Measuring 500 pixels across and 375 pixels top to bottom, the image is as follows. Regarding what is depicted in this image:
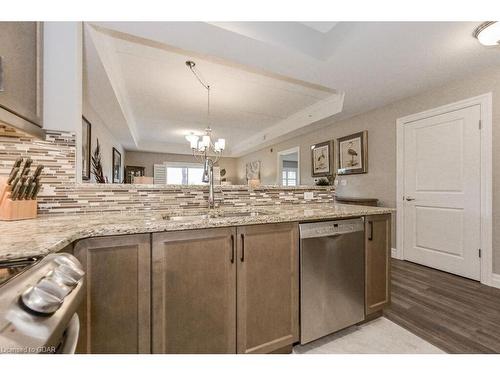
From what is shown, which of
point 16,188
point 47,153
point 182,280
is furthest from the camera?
point 47,153

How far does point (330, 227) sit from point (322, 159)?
3.10 m

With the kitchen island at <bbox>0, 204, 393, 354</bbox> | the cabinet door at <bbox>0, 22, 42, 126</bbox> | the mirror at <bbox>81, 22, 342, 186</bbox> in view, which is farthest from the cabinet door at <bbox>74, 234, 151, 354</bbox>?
the mirror at <bbox>81, 22, 342, 186</bbox>

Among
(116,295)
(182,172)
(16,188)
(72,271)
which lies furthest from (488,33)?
(182,172)

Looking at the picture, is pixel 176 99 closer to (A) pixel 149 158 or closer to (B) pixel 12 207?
(B) pixel 12 207

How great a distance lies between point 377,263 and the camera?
→ 1600mm

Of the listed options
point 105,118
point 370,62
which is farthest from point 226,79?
point 105,118

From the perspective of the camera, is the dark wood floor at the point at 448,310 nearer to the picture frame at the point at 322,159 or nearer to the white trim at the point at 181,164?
the picture frame at the point at 322,159

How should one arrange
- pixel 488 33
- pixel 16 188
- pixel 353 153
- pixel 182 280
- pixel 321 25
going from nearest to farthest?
pixel 182 280 < pixel 16 188 < pixel 488 33 < pixel 321 25 < pixel 353 153

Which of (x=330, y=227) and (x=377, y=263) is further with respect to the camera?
(x=377, y=263)

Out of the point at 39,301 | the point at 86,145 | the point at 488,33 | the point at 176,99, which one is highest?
the point at 176,99

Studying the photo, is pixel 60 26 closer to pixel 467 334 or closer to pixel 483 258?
pixel 467 334

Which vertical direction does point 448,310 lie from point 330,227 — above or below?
below

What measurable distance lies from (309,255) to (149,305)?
898mm

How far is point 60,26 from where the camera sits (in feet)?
4.58
